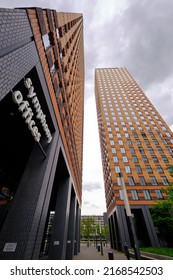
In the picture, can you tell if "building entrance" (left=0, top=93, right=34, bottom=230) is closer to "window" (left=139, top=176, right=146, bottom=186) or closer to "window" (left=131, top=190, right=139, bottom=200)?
"window" (left=131, top=190, right=139, bottom=200)

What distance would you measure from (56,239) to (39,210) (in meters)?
6.85

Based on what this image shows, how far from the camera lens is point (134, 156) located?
35.9 metres

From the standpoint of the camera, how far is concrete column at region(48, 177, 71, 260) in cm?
1030

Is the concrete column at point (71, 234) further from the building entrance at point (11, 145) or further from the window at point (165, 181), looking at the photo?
the window at point (165, 181)

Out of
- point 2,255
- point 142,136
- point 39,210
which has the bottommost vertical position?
point 2,255

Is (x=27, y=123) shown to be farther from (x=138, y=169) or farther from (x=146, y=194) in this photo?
(x=138, y=169)

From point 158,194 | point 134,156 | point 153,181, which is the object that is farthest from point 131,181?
point 134,156

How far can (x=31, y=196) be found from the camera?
6.00m

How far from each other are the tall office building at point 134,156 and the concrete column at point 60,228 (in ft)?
59.8

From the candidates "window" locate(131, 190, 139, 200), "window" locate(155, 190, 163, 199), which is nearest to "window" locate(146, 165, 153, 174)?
"window" locate(155, 190, 163, 199)

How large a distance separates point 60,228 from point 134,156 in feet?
97.2

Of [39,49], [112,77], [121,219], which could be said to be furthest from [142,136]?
[112,77]

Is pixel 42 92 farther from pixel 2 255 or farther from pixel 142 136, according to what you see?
pixel 142 136
